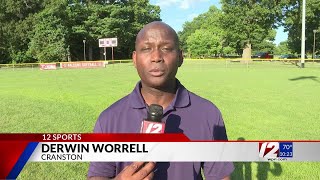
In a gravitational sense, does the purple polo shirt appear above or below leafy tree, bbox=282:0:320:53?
below

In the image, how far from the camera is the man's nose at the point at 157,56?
2455 mm

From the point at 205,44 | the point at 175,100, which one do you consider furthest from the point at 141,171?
the point at 205,44

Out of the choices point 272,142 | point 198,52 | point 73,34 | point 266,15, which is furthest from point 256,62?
point 272,142

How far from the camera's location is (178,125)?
2.51 metres

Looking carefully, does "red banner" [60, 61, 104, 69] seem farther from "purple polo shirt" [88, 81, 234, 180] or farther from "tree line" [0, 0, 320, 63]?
"purple polo shirt" [88, 81, 234, 180]

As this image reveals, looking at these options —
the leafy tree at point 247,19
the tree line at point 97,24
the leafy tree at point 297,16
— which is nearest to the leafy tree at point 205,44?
the tree line at point 97,24

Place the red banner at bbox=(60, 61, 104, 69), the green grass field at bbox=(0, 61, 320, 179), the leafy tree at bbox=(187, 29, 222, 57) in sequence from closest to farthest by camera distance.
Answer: the green grass field at bbox=(0, 61, 320, 179) < the red banner at bbox=(60, 61, 104, 69) < the leafy tree at bbox=(187, 29, 222, 57)

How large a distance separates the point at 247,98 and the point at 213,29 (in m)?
88.7

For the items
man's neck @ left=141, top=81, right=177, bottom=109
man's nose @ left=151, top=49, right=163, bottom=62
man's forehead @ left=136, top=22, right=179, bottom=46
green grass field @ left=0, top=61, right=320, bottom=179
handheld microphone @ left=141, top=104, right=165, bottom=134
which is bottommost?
green grass field @ left=0, top=61, right=320, bottom=179

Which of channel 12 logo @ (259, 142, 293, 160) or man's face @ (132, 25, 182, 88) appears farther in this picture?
man's face @ (132, 25, 182, 88)

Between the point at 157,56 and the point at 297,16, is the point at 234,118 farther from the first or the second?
the point at 297,16

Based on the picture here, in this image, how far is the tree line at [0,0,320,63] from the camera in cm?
6278

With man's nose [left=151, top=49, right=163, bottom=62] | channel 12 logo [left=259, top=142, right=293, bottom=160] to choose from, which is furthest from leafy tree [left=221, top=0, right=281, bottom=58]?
channel 12 logo [left=259, top=142, right=293, bottom=160]

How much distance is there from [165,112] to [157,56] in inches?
15.0
